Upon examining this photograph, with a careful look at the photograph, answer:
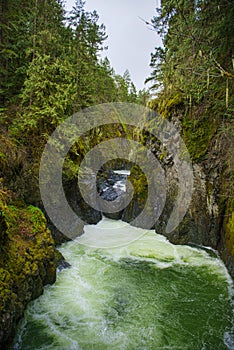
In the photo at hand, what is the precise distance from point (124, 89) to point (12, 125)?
30.0 metres

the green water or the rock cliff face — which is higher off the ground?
the rock cliff face

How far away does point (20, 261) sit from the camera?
589cm

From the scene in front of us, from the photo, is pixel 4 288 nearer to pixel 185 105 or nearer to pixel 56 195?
pixel 56 195

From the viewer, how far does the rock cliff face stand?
195 inches

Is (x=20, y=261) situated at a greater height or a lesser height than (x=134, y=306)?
greater

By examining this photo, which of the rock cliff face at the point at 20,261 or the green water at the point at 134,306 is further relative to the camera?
the green water at the point at 134,306

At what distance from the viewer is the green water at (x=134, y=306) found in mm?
5426

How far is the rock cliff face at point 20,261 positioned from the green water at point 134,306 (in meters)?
0.56

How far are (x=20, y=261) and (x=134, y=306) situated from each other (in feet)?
10.7

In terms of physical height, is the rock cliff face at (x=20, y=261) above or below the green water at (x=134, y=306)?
above

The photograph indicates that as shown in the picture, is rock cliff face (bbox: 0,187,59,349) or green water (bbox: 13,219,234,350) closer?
rock cliff face (bbox: 0,187,59,349)

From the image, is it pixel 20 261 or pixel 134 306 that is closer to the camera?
pixel 20 261

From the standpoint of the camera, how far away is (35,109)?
988cm

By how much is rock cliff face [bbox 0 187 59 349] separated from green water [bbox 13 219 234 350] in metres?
0.56
